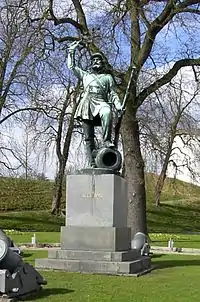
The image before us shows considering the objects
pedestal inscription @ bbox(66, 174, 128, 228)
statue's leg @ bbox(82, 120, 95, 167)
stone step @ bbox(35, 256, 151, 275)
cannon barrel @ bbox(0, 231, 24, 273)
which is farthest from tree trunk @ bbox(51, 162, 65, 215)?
cannon barrel @ bbox(0, 231, 24, 273)

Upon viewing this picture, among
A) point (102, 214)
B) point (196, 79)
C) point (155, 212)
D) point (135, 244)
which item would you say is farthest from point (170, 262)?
point (155, 212)

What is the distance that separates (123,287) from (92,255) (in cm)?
217

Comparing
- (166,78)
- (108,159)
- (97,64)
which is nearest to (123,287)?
(108,159)

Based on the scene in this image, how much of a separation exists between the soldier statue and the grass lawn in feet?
9.56

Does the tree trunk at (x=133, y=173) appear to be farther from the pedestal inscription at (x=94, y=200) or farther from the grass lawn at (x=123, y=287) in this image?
the pedestal inscription at (x=94, y=200)

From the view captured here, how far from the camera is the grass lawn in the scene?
9.06 meters

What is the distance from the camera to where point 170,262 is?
15094 millimetres

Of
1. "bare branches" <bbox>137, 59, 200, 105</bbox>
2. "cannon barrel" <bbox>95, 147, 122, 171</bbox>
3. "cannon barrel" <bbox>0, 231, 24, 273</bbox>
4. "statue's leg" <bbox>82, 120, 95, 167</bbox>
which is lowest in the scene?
"cannon barrel" <bbox>0, 231, 24, 273</bbox>

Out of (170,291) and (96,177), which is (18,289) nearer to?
(170,291)

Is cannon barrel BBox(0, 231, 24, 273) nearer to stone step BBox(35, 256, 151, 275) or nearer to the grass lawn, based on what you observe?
the grass lawn

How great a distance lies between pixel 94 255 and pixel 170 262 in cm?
345

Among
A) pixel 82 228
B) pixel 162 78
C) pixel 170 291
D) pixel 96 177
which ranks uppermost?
pixel 162 78

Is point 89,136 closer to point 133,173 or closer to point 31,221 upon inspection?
point 133,173

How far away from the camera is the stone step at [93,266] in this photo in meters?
11.7
